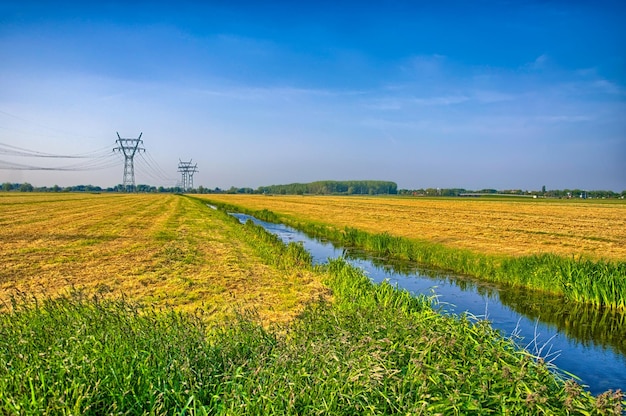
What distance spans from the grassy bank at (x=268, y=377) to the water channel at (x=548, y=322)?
134cm

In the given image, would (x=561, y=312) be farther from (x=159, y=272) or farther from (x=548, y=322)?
(x=159, y=272)

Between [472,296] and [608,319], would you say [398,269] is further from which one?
[608,319]

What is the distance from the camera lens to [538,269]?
14.9 meters

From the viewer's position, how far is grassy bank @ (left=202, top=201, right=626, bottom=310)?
12.5 meters

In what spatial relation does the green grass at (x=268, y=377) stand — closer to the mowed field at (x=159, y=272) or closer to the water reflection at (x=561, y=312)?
the mowed field at (x=159, y=272)

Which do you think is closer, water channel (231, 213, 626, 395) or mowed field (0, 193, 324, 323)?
water channel (231, 213, 626, 395)

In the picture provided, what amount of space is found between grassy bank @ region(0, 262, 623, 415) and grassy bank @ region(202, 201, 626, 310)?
910cm

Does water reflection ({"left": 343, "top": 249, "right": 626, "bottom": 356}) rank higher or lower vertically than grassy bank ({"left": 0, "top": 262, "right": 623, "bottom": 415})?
lower

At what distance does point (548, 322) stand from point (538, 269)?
440 centimetres

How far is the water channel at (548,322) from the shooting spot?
8.19 metres

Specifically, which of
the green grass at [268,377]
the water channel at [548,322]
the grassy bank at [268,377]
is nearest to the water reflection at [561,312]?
the water channel at [548,322]

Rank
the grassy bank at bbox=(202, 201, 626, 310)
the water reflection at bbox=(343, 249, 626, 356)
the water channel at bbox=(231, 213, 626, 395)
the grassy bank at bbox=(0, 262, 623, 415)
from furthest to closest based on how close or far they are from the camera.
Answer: the grassy bank at bbox=(202, 201, 626, 310) → the water reflection at bbox=(343, 249, 626, 356) → the water channel at bbox=(231, 213, 626, 395) → the grassy bank at bbox=(0, 262, 623, 415)

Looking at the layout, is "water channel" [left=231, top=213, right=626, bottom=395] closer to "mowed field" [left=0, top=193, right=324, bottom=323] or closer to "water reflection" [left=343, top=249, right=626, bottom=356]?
"water reflection" [left=343, top=249, right=626, bottom=356]

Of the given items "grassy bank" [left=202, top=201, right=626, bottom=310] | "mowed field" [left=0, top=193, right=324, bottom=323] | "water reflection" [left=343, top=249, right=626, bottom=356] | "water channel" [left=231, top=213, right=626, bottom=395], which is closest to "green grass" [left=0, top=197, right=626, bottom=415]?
"water channel" [left=231, top=213, right=626, bottom=395]
